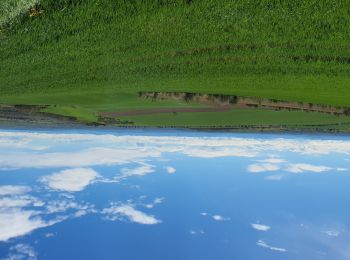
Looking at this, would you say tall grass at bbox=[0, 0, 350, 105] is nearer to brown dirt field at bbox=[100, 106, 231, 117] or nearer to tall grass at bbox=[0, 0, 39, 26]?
tall grass at bbox=[0, 0, 39, 26]

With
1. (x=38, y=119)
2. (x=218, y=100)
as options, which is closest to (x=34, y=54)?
(x=38, y=119)

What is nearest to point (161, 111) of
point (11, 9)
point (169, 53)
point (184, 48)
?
point (169, 53)

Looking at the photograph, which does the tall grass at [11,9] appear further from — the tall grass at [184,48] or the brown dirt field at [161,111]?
the brown dirt field at [161,111]

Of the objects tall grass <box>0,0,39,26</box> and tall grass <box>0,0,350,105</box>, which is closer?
tall grass <box>0,0,350,105</box>

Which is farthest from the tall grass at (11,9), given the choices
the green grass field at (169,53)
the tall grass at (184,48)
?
the tall grass at (184,48)

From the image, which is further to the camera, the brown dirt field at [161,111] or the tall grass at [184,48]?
the brown dirt field at [161,111]

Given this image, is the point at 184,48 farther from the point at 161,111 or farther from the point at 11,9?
the point at 11,9

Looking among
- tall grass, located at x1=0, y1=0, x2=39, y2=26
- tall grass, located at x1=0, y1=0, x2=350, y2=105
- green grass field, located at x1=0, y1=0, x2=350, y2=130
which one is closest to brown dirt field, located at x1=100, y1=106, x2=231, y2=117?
green grass field, located at x1=0, y1=0, x2=350, y2=130

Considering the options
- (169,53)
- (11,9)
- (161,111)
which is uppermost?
(11,9)

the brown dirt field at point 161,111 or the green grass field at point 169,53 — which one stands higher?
the green grass field at point 169,53
